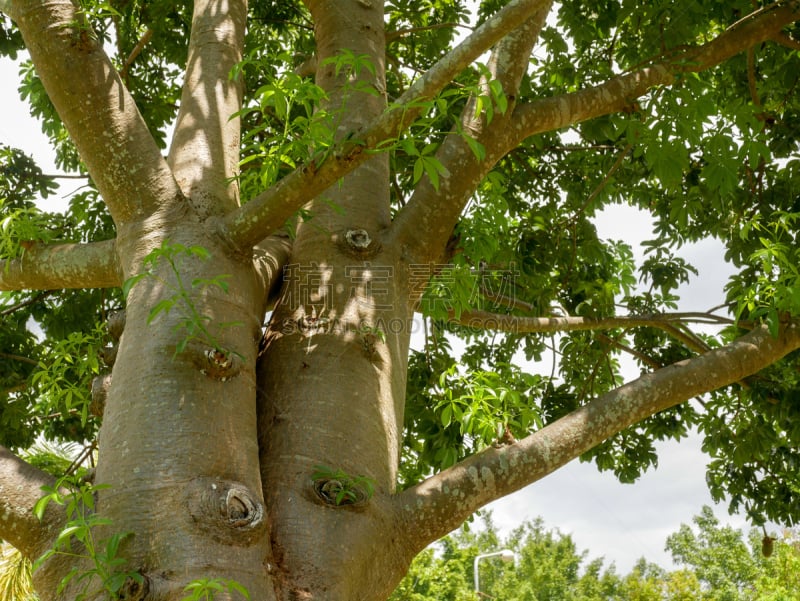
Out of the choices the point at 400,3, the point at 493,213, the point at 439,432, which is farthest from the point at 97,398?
the point at 400,3

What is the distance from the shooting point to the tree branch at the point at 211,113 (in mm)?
2740

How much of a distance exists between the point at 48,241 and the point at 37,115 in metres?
2.75

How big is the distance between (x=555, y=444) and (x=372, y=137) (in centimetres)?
112

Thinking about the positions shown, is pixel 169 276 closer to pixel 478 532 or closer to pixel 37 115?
pixel 37 115

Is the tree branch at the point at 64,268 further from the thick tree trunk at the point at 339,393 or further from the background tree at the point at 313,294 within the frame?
the thick tree trunk at the point at 339,393

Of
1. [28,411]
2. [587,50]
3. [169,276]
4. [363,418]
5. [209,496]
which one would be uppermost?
[587,50]

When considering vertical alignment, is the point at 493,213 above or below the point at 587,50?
below

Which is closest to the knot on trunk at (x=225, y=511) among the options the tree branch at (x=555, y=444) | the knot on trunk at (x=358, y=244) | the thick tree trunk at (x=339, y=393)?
the thick tree trunk at (x=339, y=393)

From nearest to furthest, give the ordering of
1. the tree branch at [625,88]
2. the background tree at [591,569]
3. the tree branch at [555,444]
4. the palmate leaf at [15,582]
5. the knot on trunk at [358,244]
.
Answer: the tree branch at [555,444] → the knot on trunk at [358,244] → the tree branch at [625,88] → the palmate leaf at [15,582] → the background tree at [591,569]

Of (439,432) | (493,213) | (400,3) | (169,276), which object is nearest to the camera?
(169,276)

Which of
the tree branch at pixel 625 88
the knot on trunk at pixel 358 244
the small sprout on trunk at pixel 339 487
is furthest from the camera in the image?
the tree branch at pixel 625 88

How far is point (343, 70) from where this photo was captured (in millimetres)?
3408

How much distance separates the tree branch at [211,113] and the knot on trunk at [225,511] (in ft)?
3.41

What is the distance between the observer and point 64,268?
2822mm
